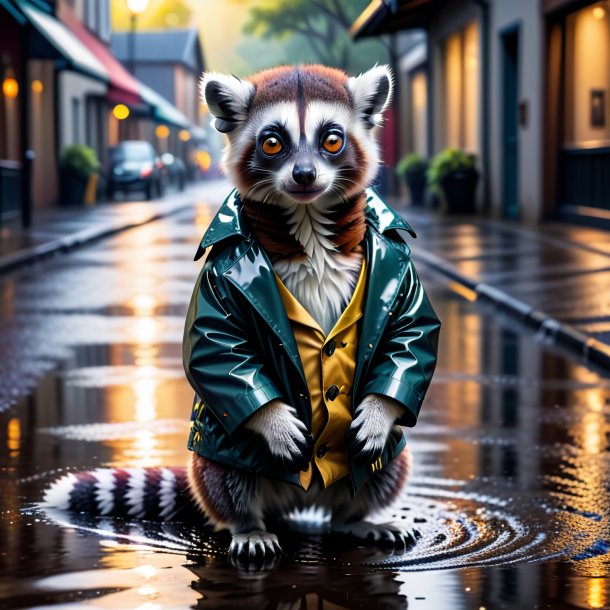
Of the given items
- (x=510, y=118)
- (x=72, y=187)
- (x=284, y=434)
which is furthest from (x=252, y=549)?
(x=72, y=187)

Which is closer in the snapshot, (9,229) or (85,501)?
(85,501)

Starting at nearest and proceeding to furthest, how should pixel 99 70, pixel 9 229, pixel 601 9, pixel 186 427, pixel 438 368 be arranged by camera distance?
pixel 186 427, pixel 438 368, pixel 601 9, pixel 9 229, pixel 99 70

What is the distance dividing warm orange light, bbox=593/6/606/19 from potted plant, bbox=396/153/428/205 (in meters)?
12.9

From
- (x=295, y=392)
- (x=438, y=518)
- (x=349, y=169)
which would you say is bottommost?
(x=438, y=518)

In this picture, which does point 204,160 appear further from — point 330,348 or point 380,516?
point 330,348

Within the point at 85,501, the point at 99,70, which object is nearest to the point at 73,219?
the point at 99,70

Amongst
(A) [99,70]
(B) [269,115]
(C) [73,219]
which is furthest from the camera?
(A) [99,70]

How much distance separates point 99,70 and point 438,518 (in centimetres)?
3081

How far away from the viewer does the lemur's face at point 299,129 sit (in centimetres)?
401

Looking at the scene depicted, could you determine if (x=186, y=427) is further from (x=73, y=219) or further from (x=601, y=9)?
(x=73, y=219)

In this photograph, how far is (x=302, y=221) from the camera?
419 centimetres

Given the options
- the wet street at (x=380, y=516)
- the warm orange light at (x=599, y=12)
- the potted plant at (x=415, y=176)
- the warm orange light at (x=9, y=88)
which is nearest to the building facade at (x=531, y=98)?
the warm orange light at (x=599, y=12)

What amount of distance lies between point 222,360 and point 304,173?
2.00 ft

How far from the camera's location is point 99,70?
34562mm
